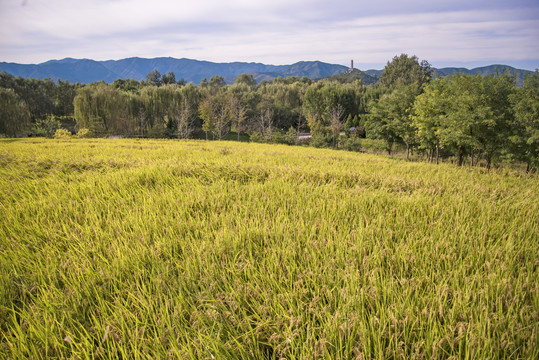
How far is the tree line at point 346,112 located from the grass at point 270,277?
24.9 metres

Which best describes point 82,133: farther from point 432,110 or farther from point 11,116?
point 432,110

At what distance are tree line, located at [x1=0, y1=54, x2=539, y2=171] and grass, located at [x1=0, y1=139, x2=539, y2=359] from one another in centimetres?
2487

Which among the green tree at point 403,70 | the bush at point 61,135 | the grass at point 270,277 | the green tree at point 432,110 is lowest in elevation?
the grass at point 270,277

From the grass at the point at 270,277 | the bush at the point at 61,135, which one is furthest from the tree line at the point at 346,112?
the grass at the point at 270,277

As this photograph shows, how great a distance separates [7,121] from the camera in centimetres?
3678

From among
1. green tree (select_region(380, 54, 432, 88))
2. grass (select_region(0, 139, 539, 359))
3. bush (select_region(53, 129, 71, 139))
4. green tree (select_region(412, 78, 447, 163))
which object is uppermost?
green tree (select_region(380, 54, 432, 88))

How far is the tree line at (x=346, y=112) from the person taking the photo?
2227cm

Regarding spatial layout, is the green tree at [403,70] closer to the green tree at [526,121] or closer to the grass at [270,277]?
the green tree at [526,121]

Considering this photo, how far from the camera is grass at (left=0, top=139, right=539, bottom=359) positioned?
127 centimetres

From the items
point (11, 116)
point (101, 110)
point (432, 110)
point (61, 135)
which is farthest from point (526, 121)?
point (11, 116)

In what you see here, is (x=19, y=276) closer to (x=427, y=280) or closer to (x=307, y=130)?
(x=427, y=280)

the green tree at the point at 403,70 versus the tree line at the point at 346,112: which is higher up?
the green tree at the point at 403,70

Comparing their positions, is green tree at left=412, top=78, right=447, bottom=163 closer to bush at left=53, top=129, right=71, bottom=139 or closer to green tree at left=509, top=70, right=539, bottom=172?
green tree at left=509, top=70, right=539, bottom=172

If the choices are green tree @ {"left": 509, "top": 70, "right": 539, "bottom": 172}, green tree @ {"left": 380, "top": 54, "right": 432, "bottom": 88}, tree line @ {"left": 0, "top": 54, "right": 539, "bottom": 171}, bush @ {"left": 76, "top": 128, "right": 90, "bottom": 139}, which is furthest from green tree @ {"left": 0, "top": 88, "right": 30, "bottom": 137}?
green tree @ {"left": 380, "top": 54, "right": 432, "bottom": 88}
